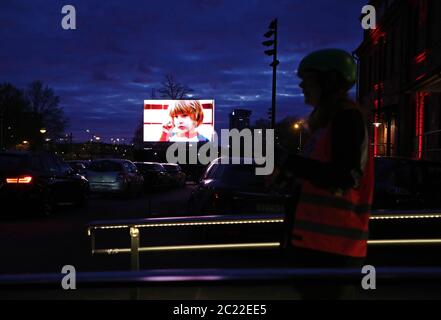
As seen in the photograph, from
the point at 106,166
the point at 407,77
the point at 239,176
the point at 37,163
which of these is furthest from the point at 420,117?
the point at 239,176

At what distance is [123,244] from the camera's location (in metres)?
9.86

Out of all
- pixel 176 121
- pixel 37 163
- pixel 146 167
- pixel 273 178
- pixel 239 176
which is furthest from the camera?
pixel 176 121

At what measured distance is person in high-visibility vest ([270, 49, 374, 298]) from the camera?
2318mm

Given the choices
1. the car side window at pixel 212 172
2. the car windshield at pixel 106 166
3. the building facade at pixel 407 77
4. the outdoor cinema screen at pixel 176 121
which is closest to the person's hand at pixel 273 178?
the car side window at pixel 212 172

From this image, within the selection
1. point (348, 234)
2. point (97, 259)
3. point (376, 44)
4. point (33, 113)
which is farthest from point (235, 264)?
point (33, 113)

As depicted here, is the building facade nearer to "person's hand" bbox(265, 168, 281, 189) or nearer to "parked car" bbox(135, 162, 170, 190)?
"parked car" bbox(135, 162, 170, 190)

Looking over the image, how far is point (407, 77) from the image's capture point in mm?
24250

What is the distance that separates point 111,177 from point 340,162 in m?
19.2

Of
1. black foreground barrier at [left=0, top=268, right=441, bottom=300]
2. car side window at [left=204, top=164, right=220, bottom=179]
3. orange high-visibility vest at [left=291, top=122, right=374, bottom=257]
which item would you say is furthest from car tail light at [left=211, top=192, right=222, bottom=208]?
black foreground barrier at [left=0, top=268, right=441, bottom=300]

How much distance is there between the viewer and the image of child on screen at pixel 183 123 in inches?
1457

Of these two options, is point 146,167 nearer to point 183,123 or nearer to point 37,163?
point 183,123

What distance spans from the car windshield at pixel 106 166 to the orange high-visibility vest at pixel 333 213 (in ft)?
62.9

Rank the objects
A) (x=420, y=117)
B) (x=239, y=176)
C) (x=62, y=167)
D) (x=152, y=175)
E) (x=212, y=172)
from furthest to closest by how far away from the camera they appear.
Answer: (x=152, y=175) → (x=420, y=117) → (x=62, y=167) → (x=212, y=172) → (x=239, y=176)

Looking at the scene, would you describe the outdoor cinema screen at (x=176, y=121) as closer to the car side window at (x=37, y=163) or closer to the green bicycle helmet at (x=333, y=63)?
the car side window at (x=37, y=163)
